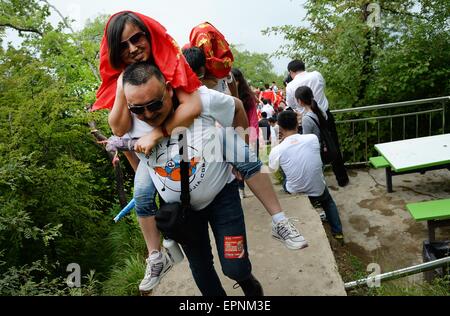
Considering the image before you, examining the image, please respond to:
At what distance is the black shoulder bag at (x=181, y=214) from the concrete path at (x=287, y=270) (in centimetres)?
122

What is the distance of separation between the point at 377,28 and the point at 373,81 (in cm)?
93

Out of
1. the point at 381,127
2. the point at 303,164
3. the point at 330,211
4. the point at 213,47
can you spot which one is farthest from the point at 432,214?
the point at 381,127

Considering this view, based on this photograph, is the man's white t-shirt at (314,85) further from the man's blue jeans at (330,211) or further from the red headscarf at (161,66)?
the red headscarf at (161,66)

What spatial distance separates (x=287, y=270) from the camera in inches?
134

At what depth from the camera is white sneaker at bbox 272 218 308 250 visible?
2576mm

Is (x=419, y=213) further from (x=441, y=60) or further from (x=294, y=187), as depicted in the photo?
(x=441, y=60)

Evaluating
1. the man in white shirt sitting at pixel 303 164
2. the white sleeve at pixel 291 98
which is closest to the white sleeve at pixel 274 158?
the man in white shirt sitting at pixel 303 164

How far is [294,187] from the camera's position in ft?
15.8

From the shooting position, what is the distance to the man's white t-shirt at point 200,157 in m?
2.18

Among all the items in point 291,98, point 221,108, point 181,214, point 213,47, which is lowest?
point 181,214

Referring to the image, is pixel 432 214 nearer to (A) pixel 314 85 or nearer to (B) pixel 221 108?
(A) pixel 314 85

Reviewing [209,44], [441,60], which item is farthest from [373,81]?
[209,44]

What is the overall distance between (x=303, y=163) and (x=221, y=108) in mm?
2559

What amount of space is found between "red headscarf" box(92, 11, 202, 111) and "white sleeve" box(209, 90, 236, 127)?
0.13 metres
